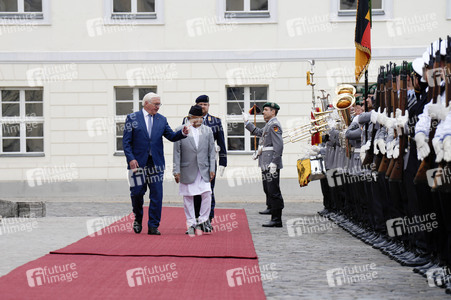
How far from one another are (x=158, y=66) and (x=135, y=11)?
1.66 meters

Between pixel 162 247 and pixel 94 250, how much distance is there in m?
0.85

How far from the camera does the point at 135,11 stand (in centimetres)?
2350

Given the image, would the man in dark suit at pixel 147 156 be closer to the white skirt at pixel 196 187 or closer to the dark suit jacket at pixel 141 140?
the dark suit jacket at pixel 141 140

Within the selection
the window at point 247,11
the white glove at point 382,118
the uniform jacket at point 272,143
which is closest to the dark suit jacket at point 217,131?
the uniform jacket at point 272,143

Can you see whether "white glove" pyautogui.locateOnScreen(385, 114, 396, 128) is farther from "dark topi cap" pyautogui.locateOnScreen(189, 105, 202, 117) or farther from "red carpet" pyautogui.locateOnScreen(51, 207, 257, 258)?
"dark topi cap" pyautogui.locateOnScreen(189, 105, 202, 117)

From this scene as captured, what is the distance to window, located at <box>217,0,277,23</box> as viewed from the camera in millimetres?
23203

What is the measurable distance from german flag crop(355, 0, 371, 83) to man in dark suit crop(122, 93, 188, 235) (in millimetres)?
3235

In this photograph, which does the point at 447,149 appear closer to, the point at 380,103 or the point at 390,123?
the point at 390,123

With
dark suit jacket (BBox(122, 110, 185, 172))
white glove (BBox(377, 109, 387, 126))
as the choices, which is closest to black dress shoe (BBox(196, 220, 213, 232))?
dark suit jacket (BBox(122, 110, 185, 172))

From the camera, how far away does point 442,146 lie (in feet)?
21.5

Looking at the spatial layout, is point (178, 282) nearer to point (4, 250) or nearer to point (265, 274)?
point (265, 274)

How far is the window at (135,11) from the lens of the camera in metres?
23.2

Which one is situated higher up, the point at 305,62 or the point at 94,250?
the point at 305,62

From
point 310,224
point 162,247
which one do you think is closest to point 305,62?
point 310,224
